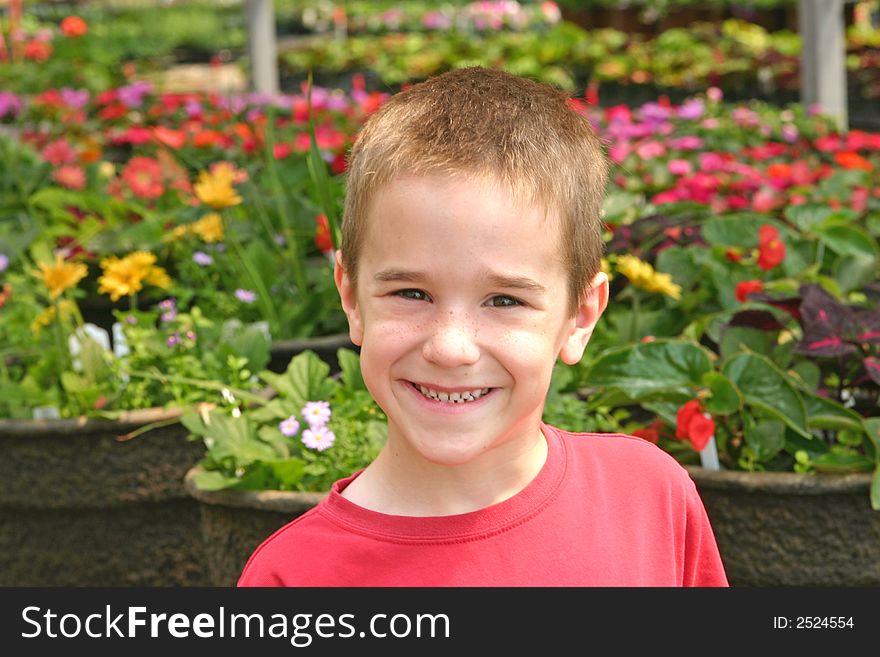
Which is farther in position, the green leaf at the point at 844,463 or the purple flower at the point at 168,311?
the purple flower at the point at 168,311

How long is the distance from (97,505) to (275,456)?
0.63 metres

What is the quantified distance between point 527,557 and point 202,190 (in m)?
1.67

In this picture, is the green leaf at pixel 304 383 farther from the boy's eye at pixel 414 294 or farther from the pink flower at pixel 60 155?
the pink flower at pixel 60 155

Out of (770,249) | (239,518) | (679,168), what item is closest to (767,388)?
(770,249)

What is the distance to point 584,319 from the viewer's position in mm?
1489

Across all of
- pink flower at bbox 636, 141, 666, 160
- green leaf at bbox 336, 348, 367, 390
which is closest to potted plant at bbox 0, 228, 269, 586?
green leaf at bbox 336, 348, 367, 390

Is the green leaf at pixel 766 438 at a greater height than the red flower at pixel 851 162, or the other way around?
the green leaf at pixel 766 438

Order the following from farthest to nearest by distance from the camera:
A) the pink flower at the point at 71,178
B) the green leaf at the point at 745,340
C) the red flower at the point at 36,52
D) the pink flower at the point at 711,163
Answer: the red flower at the point at 36,52 < the pink flower at the point at 711,163 < the pink flower at the point at 71,178 < the green leaf at the point at 745,340

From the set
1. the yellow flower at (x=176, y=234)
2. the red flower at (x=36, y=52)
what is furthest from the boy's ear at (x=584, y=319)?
the red flower at (x=36, y=52)

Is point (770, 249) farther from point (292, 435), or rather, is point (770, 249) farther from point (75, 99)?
point (75, 99)

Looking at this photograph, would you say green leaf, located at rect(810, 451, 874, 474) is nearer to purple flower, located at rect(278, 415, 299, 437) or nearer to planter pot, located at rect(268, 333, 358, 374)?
purple flower, located at rect(278, 415, 299, 437)

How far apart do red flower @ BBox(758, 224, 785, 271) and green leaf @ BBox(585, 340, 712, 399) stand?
0.54 meters

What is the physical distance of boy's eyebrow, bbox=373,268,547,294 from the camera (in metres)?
1.30

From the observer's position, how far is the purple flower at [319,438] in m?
2.36
